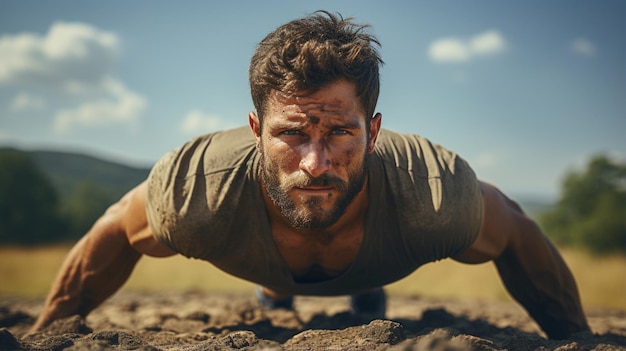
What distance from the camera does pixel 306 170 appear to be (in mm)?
2627

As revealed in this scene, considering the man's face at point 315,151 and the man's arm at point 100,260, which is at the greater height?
the man's face at point 315,151

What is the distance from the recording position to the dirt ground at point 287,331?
2340 millimetres

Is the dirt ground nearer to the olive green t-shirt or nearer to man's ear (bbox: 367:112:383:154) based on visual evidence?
the olive green t-shirt

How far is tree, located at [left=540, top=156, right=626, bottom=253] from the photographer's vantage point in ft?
44.9

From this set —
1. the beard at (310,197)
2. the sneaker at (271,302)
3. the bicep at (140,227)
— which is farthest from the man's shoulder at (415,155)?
the sneaker at (271,302)

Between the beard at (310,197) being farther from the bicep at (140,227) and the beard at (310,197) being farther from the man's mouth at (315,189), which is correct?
the bicep at (140,227)

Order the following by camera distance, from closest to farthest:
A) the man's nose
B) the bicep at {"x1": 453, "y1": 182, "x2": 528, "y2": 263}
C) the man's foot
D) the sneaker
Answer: the man's nose → the bicep at {"x1": 453, "y1": 182, "x2": 528, "y2": 263} → the man's foot → the sneaker

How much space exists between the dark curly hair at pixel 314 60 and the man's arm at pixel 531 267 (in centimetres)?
110

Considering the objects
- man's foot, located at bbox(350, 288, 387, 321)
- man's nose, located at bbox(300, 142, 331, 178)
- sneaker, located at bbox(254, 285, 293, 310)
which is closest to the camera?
man's nose, located at bbox(300, 142, 331, 178)

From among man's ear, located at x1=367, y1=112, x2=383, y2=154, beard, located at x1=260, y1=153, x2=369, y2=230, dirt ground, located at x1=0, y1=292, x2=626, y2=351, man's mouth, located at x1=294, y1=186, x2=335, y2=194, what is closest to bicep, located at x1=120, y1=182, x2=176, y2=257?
dirt ground, located at x1=0, y1=292, x2=626, y2=351

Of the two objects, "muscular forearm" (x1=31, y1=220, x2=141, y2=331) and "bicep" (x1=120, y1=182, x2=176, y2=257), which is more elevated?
"bicep" (x1=120, y1=182, x2=176, y2=257)

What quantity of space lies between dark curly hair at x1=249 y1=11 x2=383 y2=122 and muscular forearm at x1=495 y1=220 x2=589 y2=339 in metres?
1.40

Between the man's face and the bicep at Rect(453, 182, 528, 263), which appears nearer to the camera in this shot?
the man's face

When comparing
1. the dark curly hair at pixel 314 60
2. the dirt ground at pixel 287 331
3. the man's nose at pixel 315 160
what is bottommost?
the dirt ground at pixel 287 331
